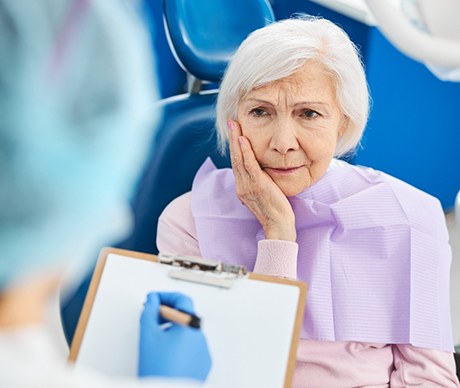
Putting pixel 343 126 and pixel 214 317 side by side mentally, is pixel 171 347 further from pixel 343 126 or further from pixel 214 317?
pixel 343 126

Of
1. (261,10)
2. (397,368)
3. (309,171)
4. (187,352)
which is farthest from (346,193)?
(187,352)

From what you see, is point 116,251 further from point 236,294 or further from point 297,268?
point 297,268

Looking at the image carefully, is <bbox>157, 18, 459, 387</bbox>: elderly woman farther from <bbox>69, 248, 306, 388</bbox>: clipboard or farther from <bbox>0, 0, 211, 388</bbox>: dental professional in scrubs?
<bbox>0, 0, 211, 388</bbox>: dental professional in scrubs

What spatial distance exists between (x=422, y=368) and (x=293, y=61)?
2.09 ft

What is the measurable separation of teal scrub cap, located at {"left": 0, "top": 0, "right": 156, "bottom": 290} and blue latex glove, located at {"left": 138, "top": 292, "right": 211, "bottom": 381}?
37 cm

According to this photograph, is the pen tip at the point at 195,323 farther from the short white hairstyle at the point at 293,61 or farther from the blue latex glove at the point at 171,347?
the short white hairstyle at the point at 293,61

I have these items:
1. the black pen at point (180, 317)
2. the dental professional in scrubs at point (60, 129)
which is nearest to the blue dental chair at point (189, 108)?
the black pen at point (180, 317)

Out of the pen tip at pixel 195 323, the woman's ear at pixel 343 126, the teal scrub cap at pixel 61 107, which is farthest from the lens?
the woman's ear at pixel 343 126

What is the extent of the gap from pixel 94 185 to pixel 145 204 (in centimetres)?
115

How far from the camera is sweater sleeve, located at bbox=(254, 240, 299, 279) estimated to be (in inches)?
56.2

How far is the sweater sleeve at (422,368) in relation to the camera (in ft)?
4.77

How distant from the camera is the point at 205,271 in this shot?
1.17 m

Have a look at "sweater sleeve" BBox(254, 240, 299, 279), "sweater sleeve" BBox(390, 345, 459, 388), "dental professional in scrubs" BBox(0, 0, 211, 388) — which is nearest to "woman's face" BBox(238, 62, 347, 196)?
"sweater sleeve" BBox(254, 240, 299, 279)

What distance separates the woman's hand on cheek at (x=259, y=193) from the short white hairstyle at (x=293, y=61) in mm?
83
